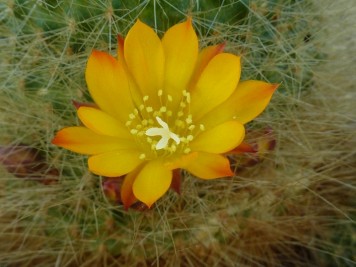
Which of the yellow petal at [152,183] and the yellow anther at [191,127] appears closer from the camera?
the yellow petal at [152,183]

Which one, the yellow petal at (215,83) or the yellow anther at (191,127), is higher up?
the yellow petal at (215,83)

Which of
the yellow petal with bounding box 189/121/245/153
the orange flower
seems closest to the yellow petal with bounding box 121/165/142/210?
the orange flower

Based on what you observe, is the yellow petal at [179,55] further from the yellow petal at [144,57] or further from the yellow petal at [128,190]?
the yellow petal at [128,190]

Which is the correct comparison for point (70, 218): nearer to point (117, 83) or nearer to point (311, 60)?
point (117, 83)

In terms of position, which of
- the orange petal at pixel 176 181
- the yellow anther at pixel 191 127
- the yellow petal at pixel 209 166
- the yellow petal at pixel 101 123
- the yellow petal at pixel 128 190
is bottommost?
the orange petal at pixel 176 181

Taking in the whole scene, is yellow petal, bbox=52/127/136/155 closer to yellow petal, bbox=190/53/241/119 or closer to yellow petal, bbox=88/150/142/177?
yellow petal, bbox=88/150/142/177

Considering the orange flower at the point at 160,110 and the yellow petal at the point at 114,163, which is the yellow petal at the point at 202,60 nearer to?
the orange flower at the point at 160,110

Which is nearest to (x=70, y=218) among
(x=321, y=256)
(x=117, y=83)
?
(x=117, y=83)

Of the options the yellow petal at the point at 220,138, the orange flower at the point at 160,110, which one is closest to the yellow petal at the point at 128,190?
the orange flower at the point at 160,110
